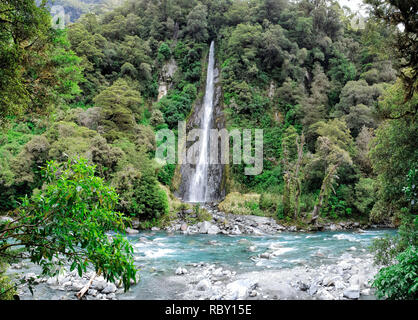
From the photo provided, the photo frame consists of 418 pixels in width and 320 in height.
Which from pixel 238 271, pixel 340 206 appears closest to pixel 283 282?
pixel 238 271

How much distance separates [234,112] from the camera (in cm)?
3039

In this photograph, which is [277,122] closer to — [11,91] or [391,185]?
[391,185]

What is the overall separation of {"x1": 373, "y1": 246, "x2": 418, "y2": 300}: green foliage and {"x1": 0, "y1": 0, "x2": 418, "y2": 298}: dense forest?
46 mm

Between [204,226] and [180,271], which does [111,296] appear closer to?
[180,271]

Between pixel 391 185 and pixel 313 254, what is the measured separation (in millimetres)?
5002

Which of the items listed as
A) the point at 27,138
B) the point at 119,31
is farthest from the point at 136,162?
the point at 119,31

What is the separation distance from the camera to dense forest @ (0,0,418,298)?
4660mm

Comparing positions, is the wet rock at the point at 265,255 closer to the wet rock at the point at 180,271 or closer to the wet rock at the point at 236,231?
the wet rock at the point at 180,271

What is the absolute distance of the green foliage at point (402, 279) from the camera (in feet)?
14.9
